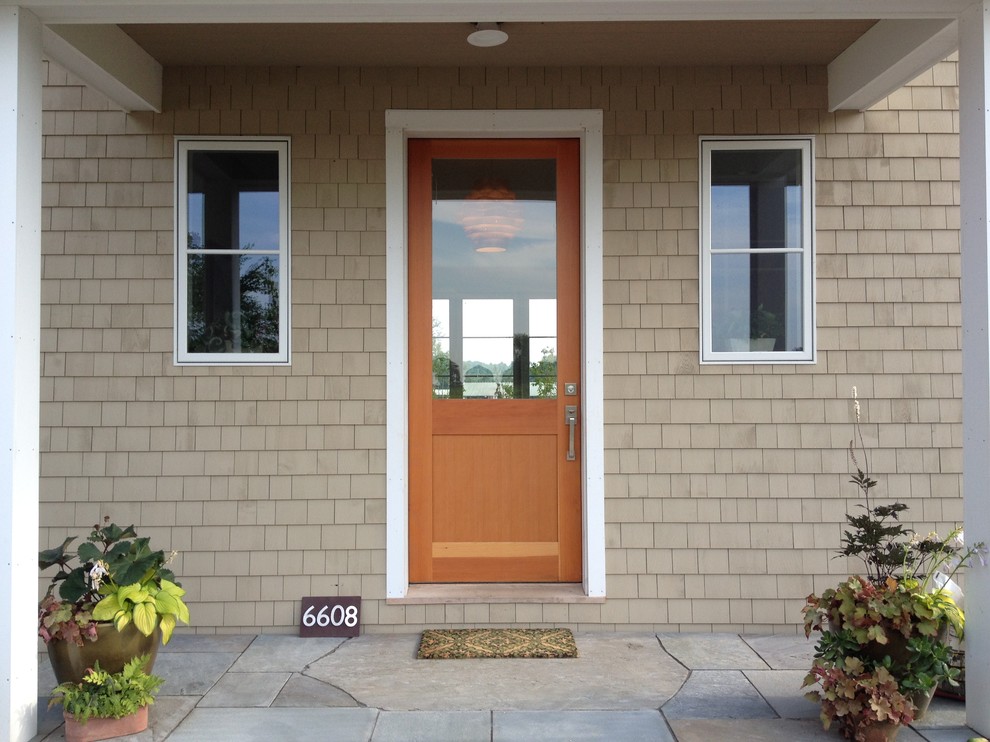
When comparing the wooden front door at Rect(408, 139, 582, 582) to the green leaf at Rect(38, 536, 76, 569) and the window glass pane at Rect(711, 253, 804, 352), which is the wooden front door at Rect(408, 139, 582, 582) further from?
the green leaf at Rect(38, 536, 76, 569)

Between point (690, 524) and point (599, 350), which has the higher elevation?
point (599, 350)

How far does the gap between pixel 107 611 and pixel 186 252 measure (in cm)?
185

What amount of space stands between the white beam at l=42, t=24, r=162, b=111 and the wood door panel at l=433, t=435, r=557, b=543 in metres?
2.14

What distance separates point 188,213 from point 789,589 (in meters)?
3.43

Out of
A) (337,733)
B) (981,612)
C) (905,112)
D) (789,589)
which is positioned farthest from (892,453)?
(337,733)

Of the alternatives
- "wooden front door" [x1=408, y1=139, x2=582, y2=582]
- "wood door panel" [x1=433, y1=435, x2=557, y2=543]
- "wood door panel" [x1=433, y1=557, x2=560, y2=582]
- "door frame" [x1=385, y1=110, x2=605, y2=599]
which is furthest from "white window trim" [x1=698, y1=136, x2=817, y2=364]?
"wood door panel" [x1=433, y1=557, x2=560, y2=582]

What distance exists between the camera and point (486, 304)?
436 cm

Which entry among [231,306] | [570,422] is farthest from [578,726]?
[231,306]

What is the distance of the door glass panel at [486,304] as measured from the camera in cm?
435

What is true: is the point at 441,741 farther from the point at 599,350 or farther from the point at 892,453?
the point at 892,453

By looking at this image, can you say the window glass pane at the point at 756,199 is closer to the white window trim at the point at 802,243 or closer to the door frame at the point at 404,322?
the white window trim at the point at 802,243

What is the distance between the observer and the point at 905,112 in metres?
4.28

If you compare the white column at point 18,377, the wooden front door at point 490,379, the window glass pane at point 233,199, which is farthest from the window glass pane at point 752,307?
the white column at point 18,377

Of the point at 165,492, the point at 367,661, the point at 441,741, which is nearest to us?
the point at 441,741
